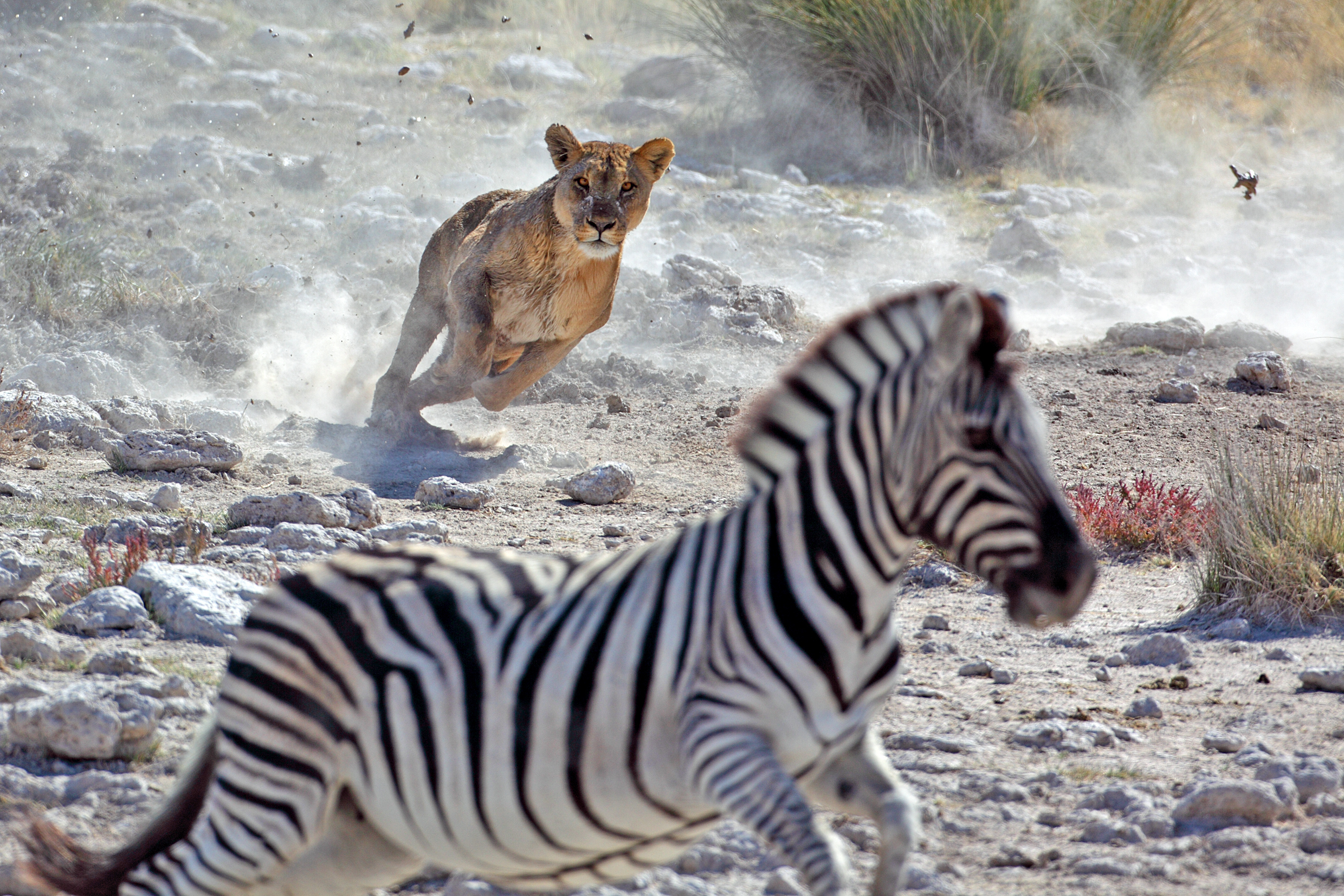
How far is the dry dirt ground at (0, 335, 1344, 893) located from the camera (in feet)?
Result: 11.9

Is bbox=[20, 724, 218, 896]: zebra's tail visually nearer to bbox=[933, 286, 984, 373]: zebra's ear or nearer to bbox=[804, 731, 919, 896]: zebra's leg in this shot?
bbox=[804, 731, 919, 896]: zebra's leg

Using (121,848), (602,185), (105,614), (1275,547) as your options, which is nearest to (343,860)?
(121,848)

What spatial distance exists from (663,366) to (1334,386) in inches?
213

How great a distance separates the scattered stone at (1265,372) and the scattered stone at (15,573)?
871 cm

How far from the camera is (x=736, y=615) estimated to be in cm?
246

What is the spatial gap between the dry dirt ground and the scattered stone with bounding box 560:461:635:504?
0.29 ft

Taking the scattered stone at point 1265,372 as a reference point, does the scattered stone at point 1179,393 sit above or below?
below

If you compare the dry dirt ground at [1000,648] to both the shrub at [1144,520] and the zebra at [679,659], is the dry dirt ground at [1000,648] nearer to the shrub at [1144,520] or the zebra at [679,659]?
the shrub at [1144,520]

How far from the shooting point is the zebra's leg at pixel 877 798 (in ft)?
8.21

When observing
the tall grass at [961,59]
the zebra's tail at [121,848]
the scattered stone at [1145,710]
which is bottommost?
the zebra's tail at [121,848]

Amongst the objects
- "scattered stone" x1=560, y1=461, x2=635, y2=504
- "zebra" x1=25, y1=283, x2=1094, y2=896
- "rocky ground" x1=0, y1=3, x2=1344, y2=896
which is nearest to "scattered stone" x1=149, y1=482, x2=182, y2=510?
"rocky ground" x1=0, y1=3, x2=1344, y2=896

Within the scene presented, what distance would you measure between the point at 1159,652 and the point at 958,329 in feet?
11.7

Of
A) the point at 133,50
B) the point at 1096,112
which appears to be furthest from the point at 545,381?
the point at 133,50

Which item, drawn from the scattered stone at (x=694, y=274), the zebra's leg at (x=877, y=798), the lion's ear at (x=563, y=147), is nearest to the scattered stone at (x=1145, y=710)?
the zebra's leg at (x=877, y=798)
